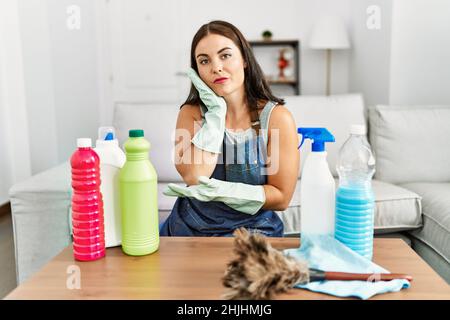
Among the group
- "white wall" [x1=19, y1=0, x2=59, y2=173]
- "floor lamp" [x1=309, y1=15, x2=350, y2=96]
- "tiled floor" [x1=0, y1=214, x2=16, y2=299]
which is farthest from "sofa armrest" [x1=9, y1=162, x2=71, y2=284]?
"floor lamp" [x1=309, y1=15, x2=350, y2=96]

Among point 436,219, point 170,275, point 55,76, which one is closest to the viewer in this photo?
point 170,275

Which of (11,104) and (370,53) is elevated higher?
(370,53)

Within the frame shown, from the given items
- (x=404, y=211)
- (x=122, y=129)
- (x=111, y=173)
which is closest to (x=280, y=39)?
(x=122, y=129)

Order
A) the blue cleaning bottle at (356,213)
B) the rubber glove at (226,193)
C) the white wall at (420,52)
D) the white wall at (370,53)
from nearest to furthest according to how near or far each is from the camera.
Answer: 1. the blue cleaning bottle at (356,213)
2. the rubber glove at (226,193)
3. the white wall at (420,52)
4. the white wall at (370,53)

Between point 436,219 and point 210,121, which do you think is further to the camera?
point 436,219

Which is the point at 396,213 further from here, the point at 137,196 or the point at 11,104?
the point at 11,104

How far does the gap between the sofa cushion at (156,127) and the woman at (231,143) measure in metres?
0.99

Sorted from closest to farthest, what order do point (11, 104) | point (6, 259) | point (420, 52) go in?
point (6, 259) < point (420, 52) < point (11, 104)

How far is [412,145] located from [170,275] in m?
1.70

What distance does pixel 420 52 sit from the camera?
9.18 ft

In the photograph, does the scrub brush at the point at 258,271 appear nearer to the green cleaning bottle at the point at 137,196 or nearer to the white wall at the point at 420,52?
the green cleaning bottle at the point at 137,196

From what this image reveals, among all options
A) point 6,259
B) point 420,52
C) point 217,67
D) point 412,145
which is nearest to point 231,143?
point 217,67

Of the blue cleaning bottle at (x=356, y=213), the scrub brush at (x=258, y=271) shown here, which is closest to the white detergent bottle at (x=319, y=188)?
the blue cleaning bottle at (x=356, y=213)

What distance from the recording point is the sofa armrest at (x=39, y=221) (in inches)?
68.1
